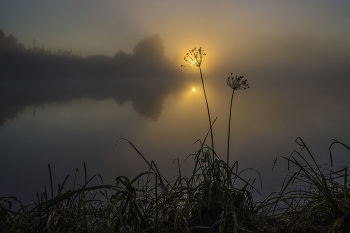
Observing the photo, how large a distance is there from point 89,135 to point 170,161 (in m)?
2.31

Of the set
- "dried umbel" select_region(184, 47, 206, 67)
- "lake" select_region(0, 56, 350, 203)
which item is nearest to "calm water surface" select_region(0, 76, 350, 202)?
"lake" select_region(0, 56, 350, 203)

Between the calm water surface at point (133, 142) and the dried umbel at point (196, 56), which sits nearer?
the dried umbel at point (196, 56)

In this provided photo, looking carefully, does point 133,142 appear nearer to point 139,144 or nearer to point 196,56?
point 139,144

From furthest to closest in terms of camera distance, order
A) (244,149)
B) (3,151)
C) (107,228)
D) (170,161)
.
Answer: (3,151) → (244,149) → (170,161) → (107,228)

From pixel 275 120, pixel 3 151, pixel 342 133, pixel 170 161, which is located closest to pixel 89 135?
pixel 3 151

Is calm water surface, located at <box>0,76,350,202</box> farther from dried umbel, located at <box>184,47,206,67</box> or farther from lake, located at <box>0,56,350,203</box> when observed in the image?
dried umbel, located at <box>184,47,206,67</box>

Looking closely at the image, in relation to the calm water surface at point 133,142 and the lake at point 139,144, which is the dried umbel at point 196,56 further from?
the calm water surface at point 133,142

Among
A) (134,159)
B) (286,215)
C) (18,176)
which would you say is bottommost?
(18,176)

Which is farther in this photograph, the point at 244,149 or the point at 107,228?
the point at 244,149

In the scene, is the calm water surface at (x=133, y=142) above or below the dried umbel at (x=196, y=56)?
below

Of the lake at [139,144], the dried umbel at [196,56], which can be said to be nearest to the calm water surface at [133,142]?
the lake at [139,144]

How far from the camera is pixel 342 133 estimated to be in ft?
13.1

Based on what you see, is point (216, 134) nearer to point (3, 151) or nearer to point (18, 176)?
point (18, 176)

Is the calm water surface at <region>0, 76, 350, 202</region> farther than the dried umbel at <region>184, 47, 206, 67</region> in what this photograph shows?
Yes
